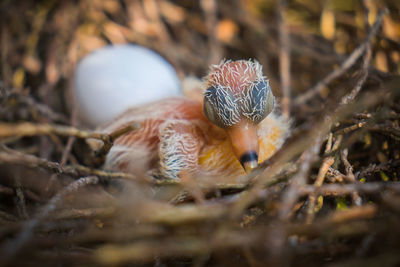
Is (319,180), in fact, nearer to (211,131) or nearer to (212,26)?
(211,131)

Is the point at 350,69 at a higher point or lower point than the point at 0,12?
lower

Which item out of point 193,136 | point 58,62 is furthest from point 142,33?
point 193,136

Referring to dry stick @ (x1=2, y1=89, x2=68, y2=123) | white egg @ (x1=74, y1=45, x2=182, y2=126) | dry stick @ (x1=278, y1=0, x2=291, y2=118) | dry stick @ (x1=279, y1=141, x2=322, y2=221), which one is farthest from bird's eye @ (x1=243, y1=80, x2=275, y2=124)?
dry stick @ (x1=2, y1=89, x2=68, y2=123)

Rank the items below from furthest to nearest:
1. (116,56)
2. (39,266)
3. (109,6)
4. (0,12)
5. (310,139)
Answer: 1. (109,6)
2. (0,12)
3. (116,56)
4. (310,139)
5. (39,266)

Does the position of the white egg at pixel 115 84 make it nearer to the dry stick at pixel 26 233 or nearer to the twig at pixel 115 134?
the twig at pixel 115 134

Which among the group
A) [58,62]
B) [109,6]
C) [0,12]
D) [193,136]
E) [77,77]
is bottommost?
[193,136]

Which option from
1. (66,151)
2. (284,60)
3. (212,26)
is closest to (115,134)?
(66,151)

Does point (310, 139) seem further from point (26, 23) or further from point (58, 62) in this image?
point (26, 23)
